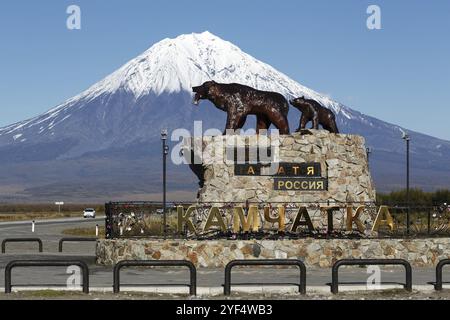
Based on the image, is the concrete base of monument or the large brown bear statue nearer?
the concrete base of monument

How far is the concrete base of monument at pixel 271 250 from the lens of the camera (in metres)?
28.6

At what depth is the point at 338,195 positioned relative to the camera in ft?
104

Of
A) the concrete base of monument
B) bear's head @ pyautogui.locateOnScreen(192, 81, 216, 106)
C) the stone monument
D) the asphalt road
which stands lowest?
the asphalt road

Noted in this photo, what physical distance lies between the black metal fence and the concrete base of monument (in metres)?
0.82

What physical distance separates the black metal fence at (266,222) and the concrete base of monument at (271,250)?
82cm

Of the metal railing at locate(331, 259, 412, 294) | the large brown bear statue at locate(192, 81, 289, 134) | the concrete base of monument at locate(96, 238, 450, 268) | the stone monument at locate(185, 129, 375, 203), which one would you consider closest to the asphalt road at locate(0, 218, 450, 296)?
the concrete base of monument at locate(96, 238, 450, 268)

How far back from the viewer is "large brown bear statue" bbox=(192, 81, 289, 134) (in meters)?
33.3

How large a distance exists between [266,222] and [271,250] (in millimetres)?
2353

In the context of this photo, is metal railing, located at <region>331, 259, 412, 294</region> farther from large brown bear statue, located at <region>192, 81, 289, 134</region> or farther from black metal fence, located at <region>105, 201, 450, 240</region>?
large brown bear statue, located at <region>192, 81, 289, 134</region>

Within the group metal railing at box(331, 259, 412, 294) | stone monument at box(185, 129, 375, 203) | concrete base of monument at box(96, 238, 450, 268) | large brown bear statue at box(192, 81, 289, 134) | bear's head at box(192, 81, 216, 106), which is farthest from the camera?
bear's head at box(192, 81, 216, 106)

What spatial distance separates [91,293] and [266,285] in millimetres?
4046

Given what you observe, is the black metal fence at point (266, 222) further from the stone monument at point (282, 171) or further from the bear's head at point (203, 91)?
the bear's head at point (203, 91)
